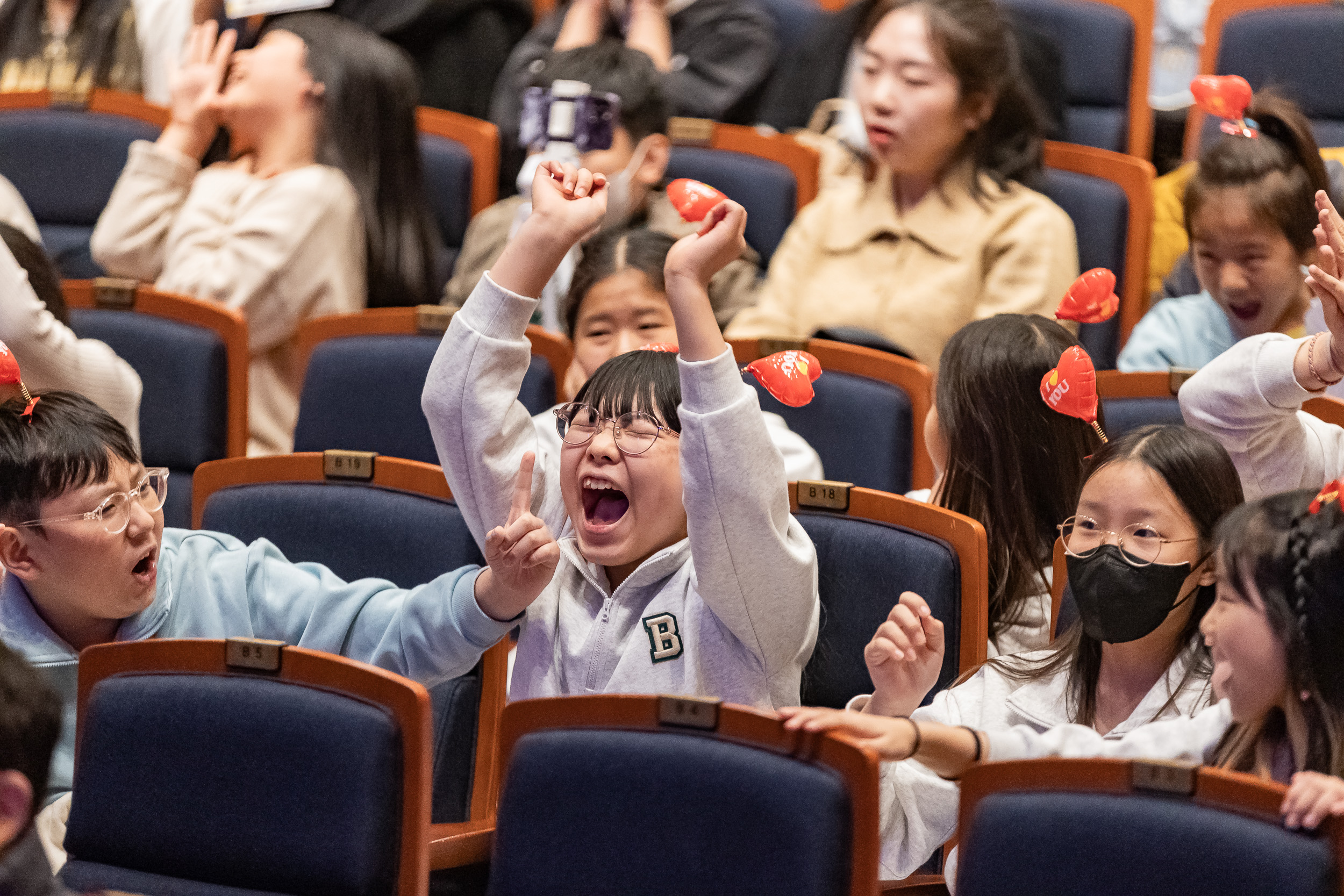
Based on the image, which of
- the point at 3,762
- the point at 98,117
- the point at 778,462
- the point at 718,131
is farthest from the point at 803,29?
the point at 3,762

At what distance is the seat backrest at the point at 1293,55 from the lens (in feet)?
10.5

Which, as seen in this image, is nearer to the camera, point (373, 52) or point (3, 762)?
point (3, 762)

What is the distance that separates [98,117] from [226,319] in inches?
41.1

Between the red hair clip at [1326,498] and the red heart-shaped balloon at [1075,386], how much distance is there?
0.45 metres

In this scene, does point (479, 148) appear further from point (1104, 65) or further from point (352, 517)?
point (352, 517)

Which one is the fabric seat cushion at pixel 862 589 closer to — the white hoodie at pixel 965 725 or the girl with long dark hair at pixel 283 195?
the white hoodie at pixel 965 725

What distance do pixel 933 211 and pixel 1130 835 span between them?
1.82 meters

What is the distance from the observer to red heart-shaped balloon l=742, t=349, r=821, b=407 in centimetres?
186

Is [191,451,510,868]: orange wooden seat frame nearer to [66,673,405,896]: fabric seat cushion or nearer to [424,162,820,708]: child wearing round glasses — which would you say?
[424,162,820,708]: child wearing round glasses

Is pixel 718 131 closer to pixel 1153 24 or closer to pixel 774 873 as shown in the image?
pixel 1153 24

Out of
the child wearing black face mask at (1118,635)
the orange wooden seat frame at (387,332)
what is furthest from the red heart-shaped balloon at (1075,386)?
the orange wooden seat frame at (387,332)

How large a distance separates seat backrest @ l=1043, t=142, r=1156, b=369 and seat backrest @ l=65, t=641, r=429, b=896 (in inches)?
73.8

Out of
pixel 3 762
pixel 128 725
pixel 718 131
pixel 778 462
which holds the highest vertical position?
pixel 718 131

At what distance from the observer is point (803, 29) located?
380cm
